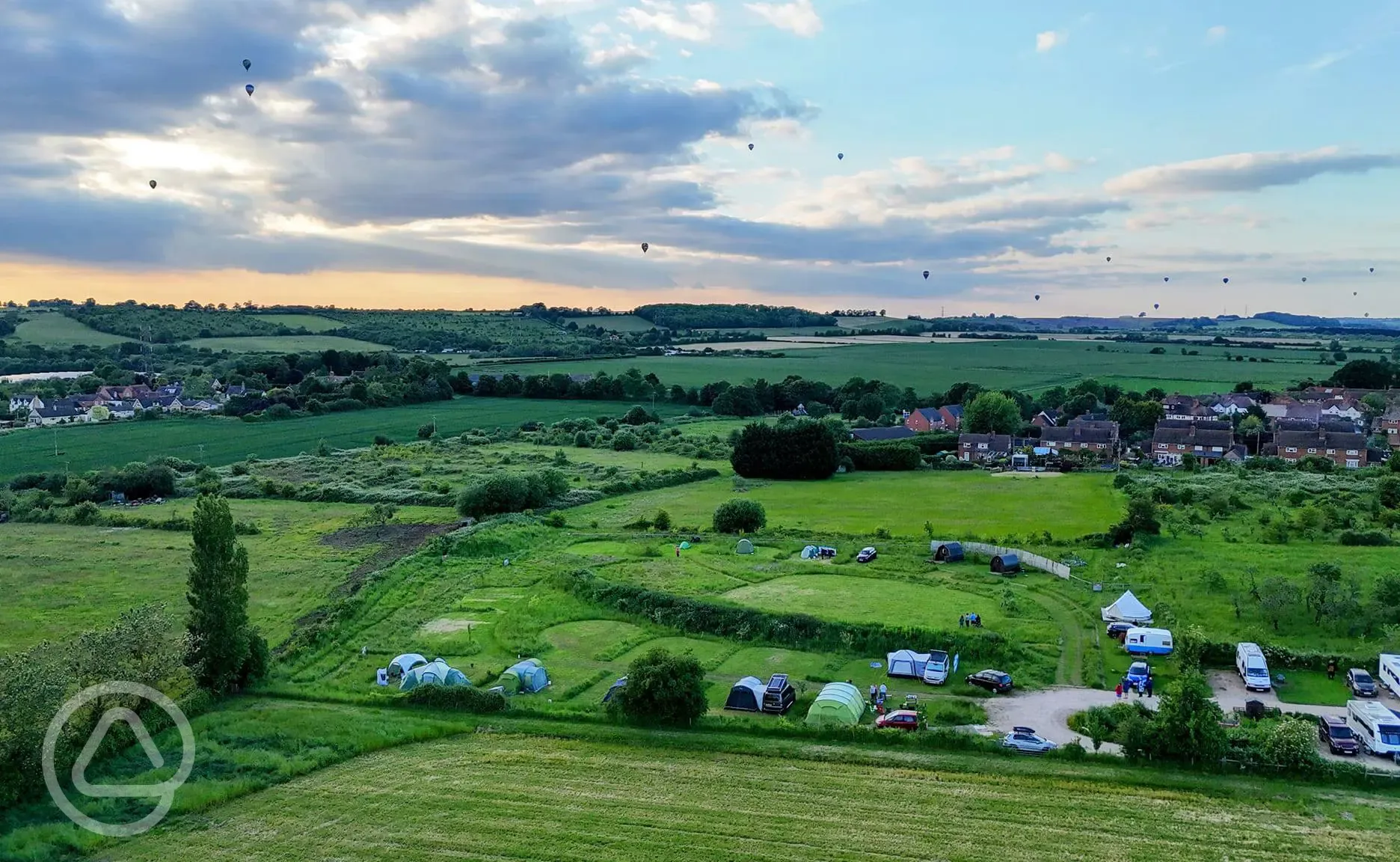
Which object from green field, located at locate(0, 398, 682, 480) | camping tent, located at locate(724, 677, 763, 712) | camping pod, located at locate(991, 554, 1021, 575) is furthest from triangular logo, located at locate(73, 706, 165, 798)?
green field, located at locate(0, 398, 682, 480)

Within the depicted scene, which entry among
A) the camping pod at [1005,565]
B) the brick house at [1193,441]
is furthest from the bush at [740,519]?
Answer: the brick house at [1193,441]

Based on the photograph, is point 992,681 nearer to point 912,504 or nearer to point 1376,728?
point 1376,728

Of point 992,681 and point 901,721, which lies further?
point 992,681

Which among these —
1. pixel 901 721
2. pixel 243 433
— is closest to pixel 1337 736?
pixel 901 721

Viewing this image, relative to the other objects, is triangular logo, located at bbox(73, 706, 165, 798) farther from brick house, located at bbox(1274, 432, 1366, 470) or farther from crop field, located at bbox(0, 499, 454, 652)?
brick house, located at bbox(1274, 432, 1366, 470)

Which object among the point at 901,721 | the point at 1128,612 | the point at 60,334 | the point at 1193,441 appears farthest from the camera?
the point at 60,334

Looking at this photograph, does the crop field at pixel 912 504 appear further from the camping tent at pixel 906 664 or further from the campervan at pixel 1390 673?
the campervan at pixel 1390 673

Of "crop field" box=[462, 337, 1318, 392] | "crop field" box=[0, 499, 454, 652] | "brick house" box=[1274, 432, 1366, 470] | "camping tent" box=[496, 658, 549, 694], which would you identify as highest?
"crop field" box=[462, 337, 1318, 392]

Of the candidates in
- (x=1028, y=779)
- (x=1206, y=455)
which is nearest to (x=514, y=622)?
(x=1028, y=779)
